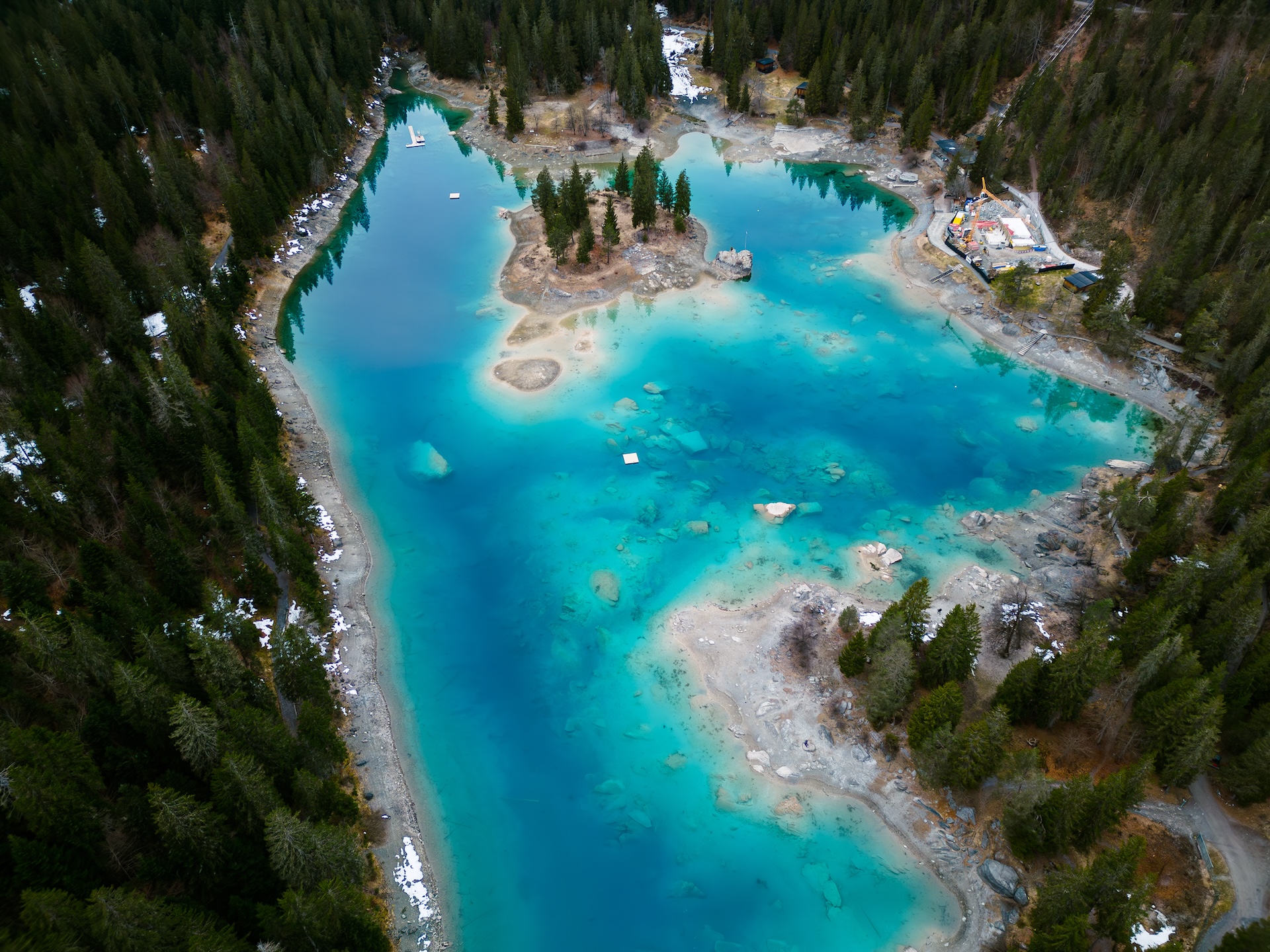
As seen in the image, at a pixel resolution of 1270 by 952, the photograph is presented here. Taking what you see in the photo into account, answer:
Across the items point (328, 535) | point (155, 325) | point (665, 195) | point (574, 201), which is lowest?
point (328, 535)

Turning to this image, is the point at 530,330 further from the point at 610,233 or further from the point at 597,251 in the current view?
the point at 610,233

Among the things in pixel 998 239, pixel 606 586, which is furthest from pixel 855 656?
pixel 998 239

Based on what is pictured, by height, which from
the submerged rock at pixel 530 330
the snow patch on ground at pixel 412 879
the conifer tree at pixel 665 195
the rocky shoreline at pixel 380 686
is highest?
the conifer tree at pixel 665 195

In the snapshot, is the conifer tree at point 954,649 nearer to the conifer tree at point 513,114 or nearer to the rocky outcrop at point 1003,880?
the rocky outcrop at point 1003,880

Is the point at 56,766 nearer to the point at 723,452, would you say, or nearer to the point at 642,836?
the point at 642,836

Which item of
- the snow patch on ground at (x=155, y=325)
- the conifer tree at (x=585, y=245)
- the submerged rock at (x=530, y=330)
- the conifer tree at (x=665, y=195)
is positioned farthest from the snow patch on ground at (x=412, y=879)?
the conifer tree at (x=665, y=195)

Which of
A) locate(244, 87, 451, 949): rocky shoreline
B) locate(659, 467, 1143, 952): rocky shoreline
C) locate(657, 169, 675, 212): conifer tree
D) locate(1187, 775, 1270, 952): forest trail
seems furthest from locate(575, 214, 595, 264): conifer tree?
locate(1187, 775, 1270, 952): forest trail
